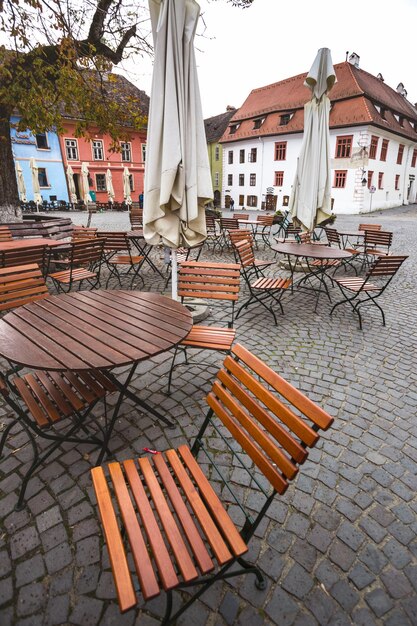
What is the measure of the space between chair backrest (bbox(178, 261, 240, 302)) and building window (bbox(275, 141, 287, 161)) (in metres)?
31.2

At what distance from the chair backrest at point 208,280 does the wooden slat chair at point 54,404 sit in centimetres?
155

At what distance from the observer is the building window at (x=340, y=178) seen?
88.1 feet

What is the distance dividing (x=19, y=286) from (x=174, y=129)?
82.3 inches

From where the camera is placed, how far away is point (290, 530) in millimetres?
1796

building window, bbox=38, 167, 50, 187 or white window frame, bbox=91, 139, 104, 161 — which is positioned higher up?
white window frame, bbox=91, 139, 104, 161

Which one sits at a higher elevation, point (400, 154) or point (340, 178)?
point (400, 154)

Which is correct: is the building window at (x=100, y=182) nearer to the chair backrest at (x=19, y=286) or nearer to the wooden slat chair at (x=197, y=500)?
the chair backrest at (x=19, y=286)

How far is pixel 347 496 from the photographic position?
2010mm

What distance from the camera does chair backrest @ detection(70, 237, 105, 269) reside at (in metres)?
4.84

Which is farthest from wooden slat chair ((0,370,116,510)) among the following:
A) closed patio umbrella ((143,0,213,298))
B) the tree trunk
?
the tree trunk

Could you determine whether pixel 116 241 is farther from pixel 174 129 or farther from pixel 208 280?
pixel 174 129

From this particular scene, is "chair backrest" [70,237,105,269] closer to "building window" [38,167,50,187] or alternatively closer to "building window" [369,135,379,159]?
"building window" [38,167,50,187]

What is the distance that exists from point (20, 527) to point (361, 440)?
7.62 ft

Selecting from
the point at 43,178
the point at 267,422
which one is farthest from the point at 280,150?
the point at 267,422
